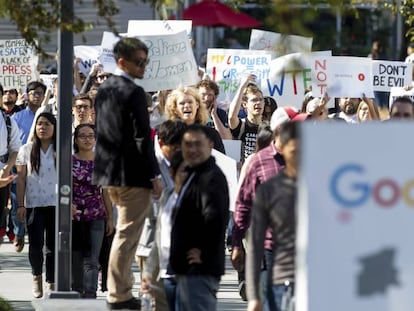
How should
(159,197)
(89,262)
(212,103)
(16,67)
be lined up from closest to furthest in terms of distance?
(159,197)
(89,262)
(212,103)
(16,67)

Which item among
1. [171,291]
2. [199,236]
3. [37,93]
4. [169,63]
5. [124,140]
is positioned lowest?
[171,291]

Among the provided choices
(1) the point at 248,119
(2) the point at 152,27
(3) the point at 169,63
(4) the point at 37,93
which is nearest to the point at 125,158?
(1) the point at 248,119

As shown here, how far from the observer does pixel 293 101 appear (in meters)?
17.0

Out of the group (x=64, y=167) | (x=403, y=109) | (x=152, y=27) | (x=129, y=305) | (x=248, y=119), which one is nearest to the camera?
(x=129, y=305)

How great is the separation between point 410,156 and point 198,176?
2400 millimetres

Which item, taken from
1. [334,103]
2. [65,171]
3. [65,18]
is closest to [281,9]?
[65,18]

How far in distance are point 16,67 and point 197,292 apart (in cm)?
1103

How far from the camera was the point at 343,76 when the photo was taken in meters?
16.0

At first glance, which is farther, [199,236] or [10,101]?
[10,101]

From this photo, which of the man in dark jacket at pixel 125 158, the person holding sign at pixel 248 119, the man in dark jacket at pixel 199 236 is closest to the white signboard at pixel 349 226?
the man in dark jacket at pixel 199 236

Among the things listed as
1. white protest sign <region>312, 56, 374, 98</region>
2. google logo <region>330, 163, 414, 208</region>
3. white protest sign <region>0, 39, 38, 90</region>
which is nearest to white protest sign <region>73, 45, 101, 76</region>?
white protest sign <region>0, 39, 38, 90</region>

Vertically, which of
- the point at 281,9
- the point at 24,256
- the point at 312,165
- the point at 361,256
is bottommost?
the point at 24,256

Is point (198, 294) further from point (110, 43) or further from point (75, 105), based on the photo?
point (110, 43)

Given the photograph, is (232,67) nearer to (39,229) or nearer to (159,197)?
(39,229)
